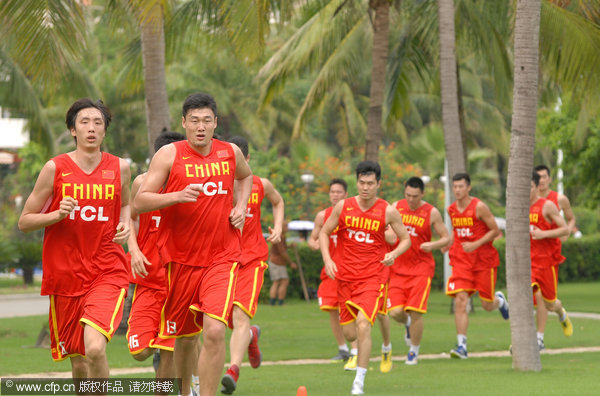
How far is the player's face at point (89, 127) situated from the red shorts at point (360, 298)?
162 inches

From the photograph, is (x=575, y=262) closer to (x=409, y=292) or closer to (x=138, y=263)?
(x=409, y=292)

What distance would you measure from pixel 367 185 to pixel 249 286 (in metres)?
1.77

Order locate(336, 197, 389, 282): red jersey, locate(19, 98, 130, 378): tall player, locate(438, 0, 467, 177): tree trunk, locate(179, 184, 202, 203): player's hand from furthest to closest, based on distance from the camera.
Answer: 1. locate(438, 0, 467, 177): tree trunk
2. locate(336, 197, 389, 282): red jersey
3. locate(19, 98, 130, 378): tall player
4. locate(179, 184, 202, 203): player's hand

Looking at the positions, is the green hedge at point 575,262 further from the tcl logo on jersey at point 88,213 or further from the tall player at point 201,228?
the tcl logo on jersey at point 88,213

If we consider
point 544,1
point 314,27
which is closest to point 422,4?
point 314,27

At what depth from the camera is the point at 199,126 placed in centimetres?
795

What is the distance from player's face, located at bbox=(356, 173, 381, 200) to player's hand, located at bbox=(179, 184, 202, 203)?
388 cm

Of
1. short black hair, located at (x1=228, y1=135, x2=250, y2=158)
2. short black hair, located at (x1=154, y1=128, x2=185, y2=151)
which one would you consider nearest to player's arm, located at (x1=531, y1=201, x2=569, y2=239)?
short black hair, located at (x1=228, y1=135, x2=250, y2=158)

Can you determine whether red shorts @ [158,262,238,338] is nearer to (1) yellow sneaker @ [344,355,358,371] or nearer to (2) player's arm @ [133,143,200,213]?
(2) player's arm @ [133,143,200,213]

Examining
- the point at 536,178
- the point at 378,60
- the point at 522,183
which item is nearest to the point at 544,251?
the point at 536,178

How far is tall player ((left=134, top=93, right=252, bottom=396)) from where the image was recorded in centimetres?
Answer: 778

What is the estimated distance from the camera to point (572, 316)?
71.6 feet

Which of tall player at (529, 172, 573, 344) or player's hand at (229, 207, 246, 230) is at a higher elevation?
player's hand at (229, 207, 246, 230)

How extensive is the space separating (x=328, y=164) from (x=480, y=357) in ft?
97.9
